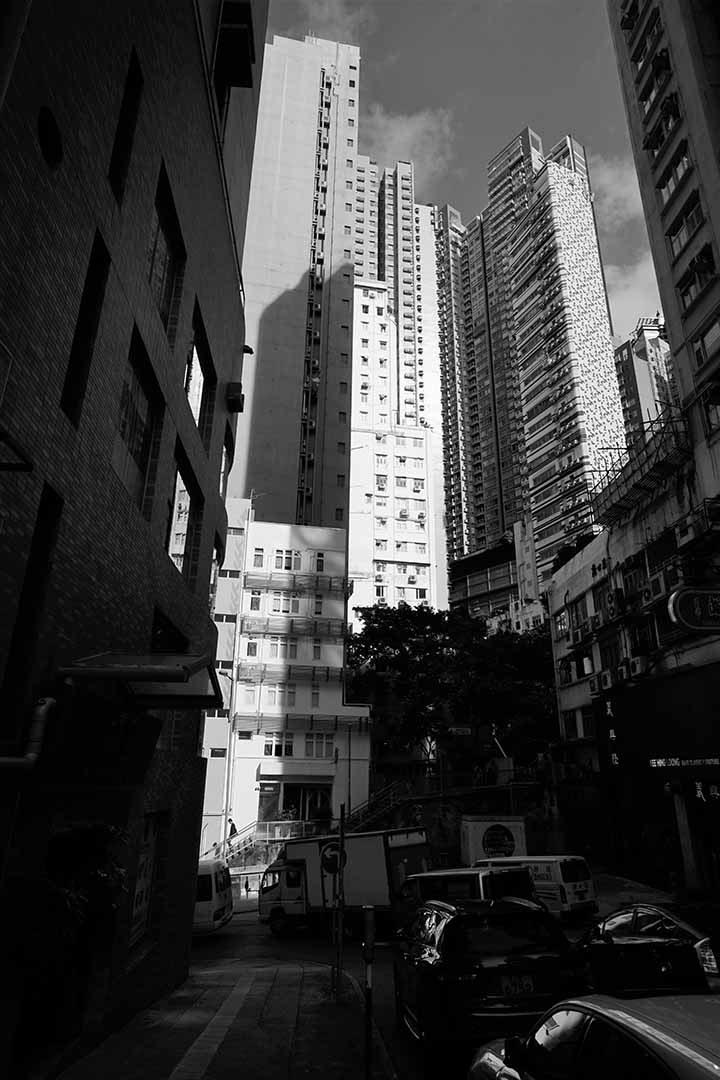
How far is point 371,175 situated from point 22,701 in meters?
121

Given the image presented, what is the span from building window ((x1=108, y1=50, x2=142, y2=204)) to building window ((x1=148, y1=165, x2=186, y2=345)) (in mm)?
1508

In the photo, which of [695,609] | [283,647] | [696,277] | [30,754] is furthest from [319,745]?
[30,754]

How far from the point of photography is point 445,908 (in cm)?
772

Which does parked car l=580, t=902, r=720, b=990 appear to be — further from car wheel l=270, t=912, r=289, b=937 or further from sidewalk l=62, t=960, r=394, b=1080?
car wheel l=270, t=912, r=289, b=937

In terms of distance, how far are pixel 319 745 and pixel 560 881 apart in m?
24.8

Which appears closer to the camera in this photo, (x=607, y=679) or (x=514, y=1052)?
(x=514, y=1052)

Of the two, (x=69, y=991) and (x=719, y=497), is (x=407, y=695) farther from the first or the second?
(x=69, y=991)

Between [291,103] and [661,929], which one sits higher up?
[291,103]

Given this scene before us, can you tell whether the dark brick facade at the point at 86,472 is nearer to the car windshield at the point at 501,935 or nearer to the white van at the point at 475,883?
the car windshield at the point at 501,935

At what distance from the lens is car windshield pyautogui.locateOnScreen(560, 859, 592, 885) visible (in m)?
17.8

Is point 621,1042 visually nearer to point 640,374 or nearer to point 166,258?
point 166,258

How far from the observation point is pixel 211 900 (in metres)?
19.3

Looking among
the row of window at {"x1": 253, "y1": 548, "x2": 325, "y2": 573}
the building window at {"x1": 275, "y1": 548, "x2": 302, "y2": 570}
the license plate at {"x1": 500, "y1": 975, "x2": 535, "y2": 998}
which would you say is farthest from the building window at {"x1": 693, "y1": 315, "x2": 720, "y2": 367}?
the building window at {"x1": 275, "y1": 548, "x2": 302, "y2": 570}

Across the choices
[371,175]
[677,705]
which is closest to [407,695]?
[677,705]
